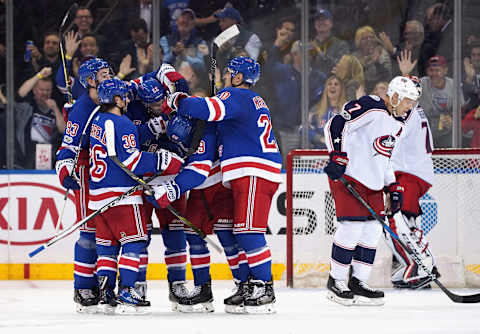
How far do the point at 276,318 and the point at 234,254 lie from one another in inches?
18.4

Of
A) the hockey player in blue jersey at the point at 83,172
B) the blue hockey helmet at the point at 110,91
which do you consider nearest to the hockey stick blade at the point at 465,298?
the hockey player in blue jersey at the point at 83,172

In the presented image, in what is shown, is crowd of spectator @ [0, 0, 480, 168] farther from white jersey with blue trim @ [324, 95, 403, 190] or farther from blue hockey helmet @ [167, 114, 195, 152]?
blue hockey helmet @ [167, 114, 195, 152]

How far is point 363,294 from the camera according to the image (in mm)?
5039

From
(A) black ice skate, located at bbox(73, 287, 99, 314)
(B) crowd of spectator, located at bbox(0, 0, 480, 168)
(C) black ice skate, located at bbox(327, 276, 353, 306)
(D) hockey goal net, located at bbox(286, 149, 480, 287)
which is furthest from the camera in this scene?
(B) crowd of spectator, located at bbox(0, 0, 480, 168)

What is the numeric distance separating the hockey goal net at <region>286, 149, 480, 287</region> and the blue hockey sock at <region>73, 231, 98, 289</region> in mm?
1698

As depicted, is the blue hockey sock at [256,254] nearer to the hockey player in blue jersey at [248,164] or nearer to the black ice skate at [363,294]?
the hockey player in blue jersey at [248,164]

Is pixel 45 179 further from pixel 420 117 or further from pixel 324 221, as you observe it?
pixel 420 117

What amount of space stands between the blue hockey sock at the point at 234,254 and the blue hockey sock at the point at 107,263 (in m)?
0.53

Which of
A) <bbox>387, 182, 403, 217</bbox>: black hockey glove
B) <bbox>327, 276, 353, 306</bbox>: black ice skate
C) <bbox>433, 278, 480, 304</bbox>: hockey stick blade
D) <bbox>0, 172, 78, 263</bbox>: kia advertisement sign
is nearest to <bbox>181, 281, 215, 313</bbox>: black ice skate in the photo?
<bbox>327, 276, 353, 306</bbox>: black ice skate

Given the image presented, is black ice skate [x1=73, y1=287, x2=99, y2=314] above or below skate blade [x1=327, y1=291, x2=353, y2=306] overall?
above

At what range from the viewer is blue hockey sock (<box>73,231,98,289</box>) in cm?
476

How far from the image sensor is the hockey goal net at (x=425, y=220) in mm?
6137

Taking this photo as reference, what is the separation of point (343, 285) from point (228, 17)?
2672 millimetres

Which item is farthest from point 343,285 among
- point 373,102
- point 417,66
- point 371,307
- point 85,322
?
point 417,66
